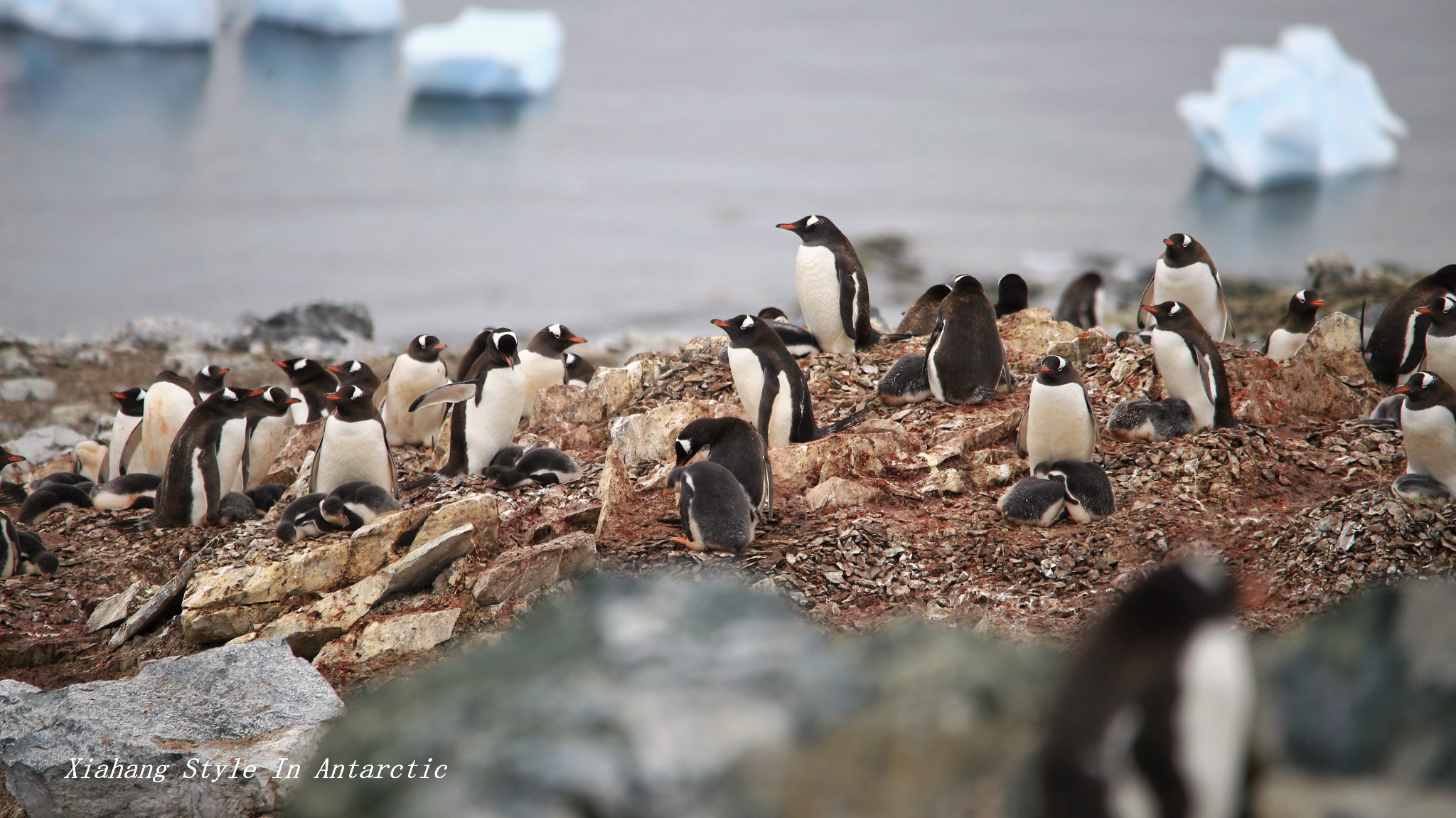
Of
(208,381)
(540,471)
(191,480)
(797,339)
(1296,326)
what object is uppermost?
(1296,326)

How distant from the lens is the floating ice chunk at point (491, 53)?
82.5 feet

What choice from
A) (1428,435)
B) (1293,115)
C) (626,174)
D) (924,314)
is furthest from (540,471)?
(626,174)

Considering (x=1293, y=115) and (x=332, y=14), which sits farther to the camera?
(x=332, y=14)

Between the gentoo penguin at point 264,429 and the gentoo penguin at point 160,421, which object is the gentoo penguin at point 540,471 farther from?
the gentoo penguin at point 160,421

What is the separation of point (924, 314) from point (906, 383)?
1.72m

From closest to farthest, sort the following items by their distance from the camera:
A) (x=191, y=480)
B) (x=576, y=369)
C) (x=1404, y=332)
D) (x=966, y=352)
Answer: (x=966, y=352) < (x=191, y=480) < (x=1404, y=332) < (x=576, y=369)

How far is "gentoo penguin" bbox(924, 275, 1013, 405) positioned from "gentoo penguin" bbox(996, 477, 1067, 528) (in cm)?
131

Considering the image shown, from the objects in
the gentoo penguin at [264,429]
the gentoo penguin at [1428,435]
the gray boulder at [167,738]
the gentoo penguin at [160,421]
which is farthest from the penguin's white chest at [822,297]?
the gentoo penguin at [160,421]

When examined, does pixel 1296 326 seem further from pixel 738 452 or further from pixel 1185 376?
pixel 738 452

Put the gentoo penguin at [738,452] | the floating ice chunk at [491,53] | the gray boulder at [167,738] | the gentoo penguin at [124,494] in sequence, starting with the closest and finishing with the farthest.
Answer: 1. the gray boulder at [167,738]
2. the gentoo penguin at [738,452]
3. the gentoo penguin at [124,494]
4. the floating ice chunk at [491,53]

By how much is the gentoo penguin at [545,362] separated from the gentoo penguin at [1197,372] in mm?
3905

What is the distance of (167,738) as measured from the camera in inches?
160

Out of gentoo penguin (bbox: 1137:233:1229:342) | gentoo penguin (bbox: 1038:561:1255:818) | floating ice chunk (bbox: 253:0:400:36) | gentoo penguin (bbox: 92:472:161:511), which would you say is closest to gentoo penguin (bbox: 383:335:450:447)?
gentoo penguin (bbox: 92:472:161:511)

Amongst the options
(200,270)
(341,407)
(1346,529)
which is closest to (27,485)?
(341,407)
